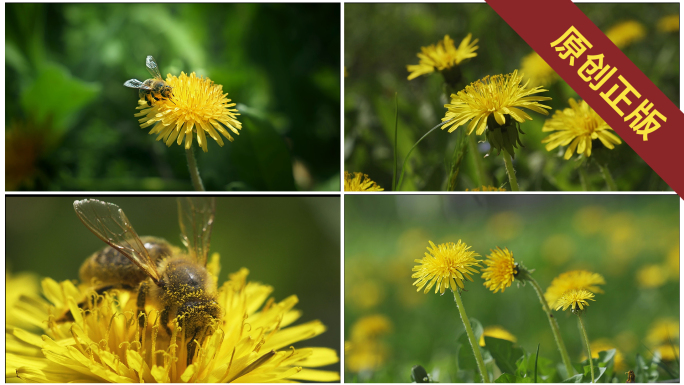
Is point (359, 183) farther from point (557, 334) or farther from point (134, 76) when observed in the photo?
point (134, 76)

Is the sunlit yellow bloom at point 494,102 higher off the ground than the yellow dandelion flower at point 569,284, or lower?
higher

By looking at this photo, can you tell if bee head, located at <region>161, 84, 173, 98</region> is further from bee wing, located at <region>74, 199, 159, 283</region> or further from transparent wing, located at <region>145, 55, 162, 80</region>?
bee wing, located at <region>74, 199, 159, 283</region>

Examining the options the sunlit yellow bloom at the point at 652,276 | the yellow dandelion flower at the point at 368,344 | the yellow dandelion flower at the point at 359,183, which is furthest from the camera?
the sunlit yellow bloom at the point at 652,276

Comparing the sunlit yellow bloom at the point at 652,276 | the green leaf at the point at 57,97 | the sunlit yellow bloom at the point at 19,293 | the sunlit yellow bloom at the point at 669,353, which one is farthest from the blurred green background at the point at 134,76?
the sunlit yellow bloom at the point at 652,276

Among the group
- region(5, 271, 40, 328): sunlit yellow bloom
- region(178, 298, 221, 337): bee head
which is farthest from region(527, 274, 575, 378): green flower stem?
region(5, 271, 40, 328): sunlit yellow bloom

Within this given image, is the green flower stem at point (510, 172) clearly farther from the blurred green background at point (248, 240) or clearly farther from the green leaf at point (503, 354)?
the blurred green background at point (248, 240)

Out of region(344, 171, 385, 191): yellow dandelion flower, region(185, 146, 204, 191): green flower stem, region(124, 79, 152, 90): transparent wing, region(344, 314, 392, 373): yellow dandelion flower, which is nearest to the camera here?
region(124, 79, 152, 90): transparent wing
